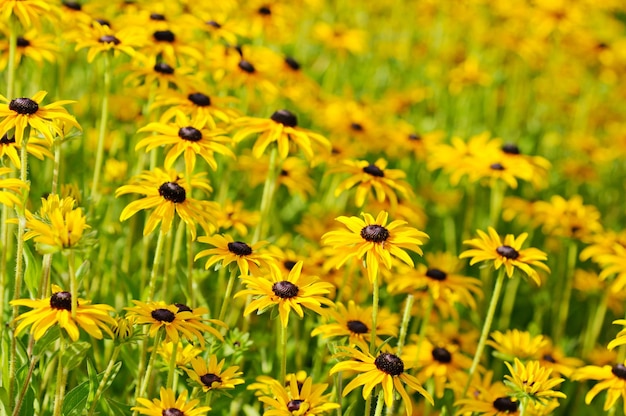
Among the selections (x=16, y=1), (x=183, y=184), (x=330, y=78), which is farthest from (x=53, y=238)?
(x=330, y=78)

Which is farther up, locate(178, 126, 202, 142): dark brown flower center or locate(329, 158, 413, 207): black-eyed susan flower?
locate(178, 126, 202, 142): dark brown flower center

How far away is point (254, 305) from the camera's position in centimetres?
224

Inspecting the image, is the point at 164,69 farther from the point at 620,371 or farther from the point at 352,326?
the point at 620,371

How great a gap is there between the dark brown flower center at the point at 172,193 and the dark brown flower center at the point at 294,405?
Answer: 719 mm

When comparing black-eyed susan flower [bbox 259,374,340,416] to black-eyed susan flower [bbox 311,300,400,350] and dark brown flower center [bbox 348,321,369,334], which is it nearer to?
black-eyed susan flower [bbox 311,300,400,350]

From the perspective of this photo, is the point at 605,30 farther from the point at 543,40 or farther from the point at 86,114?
the point at 86,114

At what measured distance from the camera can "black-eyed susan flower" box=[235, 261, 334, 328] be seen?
224cm

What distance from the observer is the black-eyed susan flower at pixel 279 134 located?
3.06 meters

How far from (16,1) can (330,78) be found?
3.25m

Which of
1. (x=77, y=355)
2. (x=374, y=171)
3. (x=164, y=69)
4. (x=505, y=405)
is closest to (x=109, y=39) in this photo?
(x=164, y=69)

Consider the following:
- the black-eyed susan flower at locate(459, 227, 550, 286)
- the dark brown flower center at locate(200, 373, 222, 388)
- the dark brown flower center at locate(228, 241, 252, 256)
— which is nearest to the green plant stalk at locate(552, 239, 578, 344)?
the black-eyed susan flower at locate(459, 227, 550, 286)

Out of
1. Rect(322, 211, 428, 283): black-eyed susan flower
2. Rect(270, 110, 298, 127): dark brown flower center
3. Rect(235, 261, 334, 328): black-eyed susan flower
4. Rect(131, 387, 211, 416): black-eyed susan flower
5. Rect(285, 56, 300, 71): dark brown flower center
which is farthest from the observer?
Rect(285, 56, 300, 71): dark brown flower center

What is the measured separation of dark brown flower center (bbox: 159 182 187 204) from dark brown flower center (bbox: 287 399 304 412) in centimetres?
72

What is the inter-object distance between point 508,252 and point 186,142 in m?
1.16
